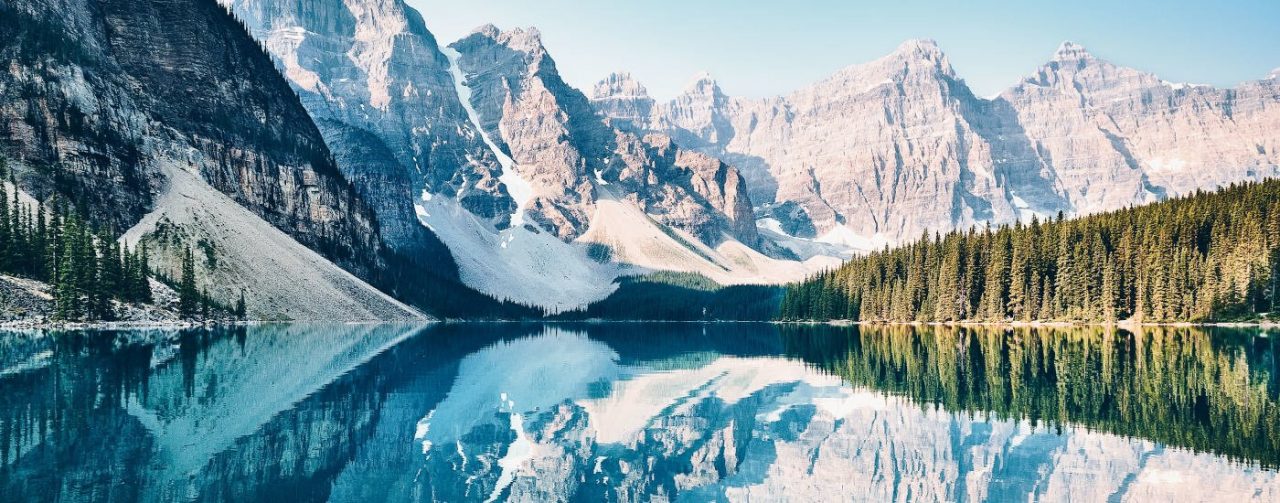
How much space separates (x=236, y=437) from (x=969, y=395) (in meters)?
30.9

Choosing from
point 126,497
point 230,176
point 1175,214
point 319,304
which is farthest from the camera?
point 230,176

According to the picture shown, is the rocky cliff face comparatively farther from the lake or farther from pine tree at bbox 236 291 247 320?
the lake

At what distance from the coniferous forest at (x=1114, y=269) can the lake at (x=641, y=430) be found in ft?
126

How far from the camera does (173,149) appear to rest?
157000 mm

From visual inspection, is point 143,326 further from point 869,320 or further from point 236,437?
point 869,320

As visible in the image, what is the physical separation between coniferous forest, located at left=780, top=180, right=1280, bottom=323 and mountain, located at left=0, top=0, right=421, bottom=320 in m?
95.0

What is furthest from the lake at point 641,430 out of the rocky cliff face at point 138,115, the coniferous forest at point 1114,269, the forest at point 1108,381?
the rocky cliff face at point 138,115

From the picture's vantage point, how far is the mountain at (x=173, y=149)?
124625mm

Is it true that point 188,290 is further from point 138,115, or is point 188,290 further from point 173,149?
point 173,149

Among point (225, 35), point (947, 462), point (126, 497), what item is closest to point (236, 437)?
point (126, 497)

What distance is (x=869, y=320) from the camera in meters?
145

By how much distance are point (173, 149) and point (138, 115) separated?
8.43 m

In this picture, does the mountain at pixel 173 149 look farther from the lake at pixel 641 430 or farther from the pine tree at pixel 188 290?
the lake at pixel 641 430

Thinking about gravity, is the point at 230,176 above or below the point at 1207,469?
above
